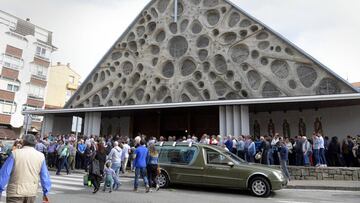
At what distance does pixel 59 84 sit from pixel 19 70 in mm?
14357

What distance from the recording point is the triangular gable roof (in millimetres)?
21906

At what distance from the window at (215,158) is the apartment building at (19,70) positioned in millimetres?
33026

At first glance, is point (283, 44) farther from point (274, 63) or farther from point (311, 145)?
point (311, 145)

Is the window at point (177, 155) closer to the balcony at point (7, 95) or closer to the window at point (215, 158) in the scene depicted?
the window at point (215, 158)

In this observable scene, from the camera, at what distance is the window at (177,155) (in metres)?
12.0

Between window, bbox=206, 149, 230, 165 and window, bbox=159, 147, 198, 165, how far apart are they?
0.51 meters

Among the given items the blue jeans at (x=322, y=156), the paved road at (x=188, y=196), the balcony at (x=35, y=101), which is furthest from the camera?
the balcony at (x=35, y=101)

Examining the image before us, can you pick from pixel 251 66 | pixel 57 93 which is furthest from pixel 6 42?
pixel 251 66

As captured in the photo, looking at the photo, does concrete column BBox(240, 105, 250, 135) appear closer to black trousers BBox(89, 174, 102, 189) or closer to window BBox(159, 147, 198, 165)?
window BBox(159, 147, 198, 165)

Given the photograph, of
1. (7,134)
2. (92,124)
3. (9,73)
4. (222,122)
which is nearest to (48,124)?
(92,124)

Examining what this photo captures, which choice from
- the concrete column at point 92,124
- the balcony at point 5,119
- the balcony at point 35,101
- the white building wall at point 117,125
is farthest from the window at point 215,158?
the balcony at point 35,101

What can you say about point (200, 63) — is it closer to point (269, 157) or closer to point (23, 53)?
point (269, 157)

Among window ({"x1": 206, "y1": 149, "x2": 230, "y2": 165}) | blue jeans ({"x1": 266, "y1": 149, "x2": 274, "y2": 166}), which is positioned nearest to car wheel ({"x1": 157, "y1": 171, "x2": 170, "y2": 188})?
window ({"x1": 206, "y1": 149, "x2": 230, "y2": 165})

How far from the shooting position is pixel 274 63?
22.5 m
